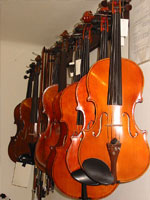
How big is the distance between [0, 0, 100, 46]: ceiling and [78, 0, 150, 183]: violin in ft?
4.73

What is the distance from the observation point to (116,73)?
1180 millimetres

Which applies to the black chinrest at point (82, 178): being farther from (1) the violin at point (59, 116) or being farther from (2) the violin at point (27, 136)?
(2) the violin at point (27, 136)

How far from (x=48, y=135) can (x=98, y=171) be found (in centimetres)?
90

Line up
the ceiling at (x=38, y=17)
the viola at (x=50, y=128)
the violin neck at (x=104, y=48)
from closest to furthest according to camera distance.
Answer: the violin neck at (x=104, y=48)
the viola at (x=50, y=128)
the ceiling at (x=38, y=17)

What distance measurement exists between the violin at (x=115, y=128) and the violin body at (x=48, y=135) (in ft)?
2.28

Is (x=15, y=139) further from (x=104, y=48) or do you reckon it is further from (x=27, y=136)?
(x=104, y=48)

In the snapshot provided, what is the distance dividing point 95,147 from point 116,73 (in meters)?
0.40

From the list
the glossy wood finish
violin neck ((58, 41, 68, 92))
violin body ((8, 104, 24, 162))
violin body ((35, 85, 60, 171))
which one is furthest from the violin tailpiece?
violin body ((8, 104, 24, 162))

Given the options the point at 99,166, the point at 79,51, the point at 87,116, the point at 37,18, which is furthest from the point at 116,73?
the point at 37,18

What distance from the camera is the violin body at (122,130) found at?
3.62 feet

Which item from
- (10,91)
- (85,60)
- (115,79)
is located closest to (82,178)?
(115,79)

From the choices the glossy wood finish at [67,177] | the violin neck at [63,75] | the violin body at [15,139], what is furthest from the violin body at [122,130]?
A: the violin body at [15,139]

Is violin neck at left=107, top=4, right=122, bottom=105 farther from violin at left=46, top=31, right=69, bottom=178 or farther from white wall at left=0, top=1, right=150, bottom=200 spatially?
white wall at left=0, top=1, right=150, bottom=200

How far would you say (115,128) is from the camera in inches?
44.2
